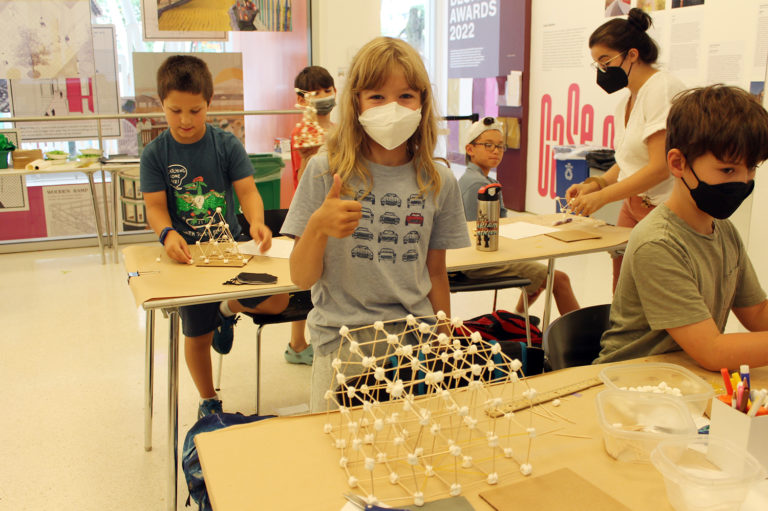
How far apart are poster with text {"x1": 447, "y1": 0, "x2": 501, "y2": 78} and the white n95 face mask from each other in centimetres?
593

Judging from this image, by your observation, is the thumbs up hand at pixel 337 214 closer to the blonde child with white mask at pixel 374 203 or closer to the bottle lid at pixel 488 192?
the blonde child with white mask at pixel 374 203

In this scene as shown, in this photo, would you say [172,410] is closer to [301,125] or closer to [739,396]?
[739,396]

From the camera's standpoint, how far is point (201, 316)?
254 cm

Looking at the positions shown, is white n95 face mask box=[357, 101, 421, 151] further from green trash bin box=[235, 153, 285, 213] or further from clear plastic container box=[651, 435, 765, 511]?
green trash bin box=[235, 153, 285, 213]

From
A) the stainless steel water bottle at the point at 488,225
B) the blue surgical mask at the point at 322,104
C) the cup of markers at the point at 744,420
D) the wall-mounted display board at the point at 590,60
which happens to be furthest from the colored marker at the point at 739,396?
the wall-mounted display board at the point at 590,60

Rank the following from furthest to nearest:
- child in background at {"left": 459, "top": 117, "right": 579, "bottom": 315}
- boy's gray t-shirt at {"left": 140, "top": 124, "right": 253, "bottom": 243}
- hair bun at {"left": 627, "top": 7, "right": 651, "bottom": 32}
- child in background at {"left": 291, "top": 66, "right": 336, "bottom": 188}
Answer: child in background at {"left": 291, "top": 66, "right": 336, "bottom": 188}
child in background at {"left": 459, "top": 117, "right": 579, "bottom": 315}
hair bun at {"left": 627, "top": 7, "right": 651, "bottom": 32}
boy's gray t-shirt at {"left": 140, "top": 124, "right": 253, "bottom": 243}

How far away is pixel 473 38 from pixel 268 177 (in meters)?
3.43

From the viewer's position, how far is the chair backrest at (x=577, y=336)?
5.56ft

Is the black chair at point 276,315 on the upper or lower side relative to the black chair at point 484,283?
lower

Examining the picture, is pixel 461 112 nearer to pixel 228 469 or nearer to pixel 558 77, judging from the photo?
pixel 558 77

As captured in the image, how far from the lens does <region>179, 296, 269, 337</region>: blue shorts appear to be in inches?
99.9

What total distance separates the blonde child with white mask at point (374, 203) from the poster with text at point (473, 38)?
587 cm

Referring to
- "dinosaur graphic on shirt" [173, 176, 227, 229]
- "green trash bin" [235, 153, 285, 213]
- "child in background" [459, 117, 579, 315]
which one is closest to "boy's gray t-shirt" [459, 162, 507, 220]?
"child in background" [459, 117, 579, 315]

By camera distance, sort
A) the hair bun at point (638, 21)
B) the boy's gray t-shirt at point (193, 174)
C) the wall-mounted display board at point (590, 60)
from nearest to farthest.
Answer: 1. the boy's gray t-shirt at point (193, 174)
2. the hair bun at point (638, 21)
3. the wall-mounted display board at point (590, 60)
